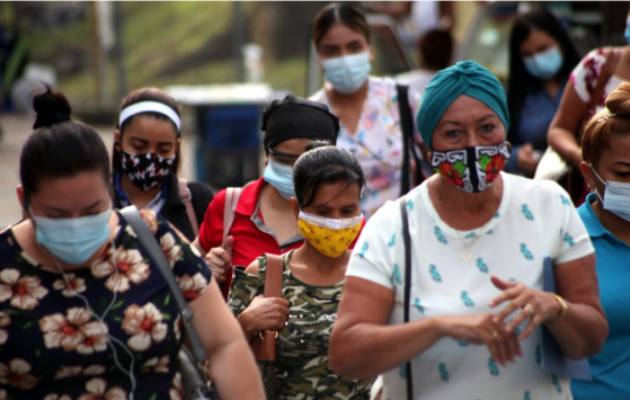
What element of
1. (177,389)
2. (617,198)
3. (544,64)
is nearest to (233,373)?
(177,389)

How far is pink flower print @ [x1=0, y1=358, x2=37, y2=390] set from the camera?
362 centimetres

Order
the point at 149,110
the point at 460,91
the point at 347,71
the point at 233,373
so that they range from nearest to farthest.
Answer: the point at 460,91, the point at 233,373, the point at 149,110, the point at 347,71

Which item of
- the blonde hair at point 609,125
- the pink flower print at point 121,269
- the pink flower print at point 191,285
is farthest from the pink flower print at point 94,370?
the blonde hair at point 609,125

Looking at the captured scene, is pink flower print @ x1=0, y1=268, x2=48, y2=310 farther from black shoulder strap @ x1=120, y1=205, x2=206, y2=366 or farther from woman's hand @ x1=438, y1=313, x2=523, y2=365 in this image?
woman's hand @ x1=438, y1=313, x2=523, y2=365

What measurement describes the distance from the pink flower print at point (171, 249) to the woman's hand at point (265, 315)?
2.61ft

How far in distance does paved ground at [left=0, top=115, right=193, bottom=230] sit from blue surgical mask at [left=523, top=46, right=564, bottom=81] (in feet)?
18.0

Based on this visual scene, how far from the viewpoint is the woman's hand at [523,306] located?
3496 millimetres

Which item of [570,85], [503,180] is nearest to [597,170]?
[503,180]

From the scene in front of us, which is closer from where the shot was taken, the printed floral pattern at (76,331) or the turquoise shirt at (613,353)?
the printed floral pattern at (76,331)

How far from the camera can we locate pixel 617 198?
15.1 ft

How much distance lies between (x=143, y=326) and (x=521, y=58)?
4.79 m

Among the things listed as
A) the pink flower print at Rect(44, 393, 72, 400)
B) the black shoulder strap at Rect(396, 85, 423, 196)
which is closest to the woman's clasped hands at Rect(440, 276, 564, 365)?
the pink flower print at Rect(44, 393, 72, 400)

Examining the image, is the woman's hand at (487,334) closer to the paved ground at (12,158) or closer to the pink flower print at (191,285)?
the pink flower print at (191,285)

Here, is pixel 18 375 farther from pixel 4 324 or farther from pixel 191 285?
pixel 191 285
